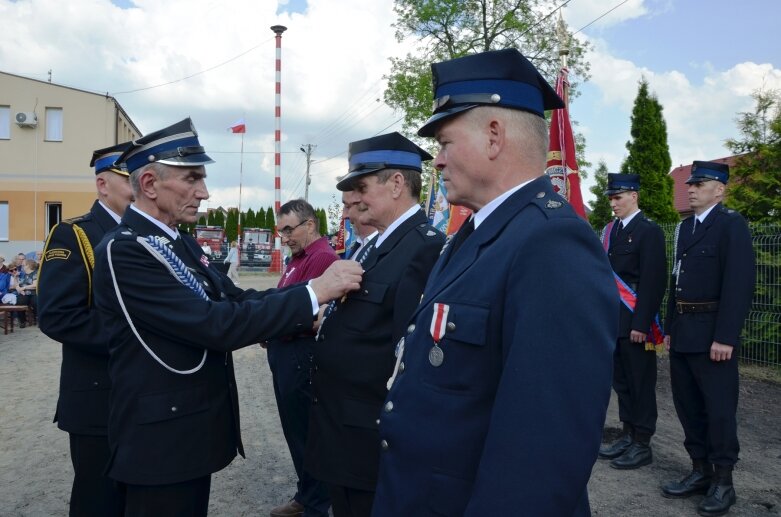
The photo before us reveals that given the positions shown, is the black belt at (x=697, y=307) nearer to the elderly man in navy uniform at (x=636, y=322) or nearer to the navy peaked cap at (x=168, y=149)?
the elderly man in navy uniform at (x=636, y=322)

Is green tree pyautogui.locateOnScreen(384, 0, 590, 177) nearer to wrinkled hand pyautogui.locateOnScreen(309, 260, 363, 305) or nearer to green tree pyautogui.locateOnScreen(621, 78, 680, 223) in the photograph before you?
green tree pyautogui.locateOnScreen(621, 78, 680, 223)

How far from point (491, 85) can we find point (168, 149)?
155cm

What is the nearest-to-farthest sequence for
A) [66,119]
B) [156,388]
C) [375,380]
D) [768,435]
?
[156,388] < [375,380] < [768,435] < [66,119]

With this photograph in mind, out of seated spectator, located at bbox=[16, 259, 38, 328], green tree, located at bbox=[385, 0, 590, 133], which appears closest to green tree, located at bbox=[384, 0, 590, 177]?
green tree, located at bbox=[385, 0, 590, 133]

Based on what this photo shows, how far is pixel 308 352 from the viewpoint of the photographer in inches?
169

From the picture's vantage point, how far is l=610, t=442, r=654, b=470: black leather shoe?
5117 millimetres

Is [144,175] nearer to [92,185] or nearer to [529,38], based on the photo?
[529,38]

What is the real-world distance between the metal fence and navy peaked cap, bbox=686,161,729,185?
Answer: 4.73 meters

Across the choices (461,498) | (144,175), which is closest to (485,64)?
(461,498)

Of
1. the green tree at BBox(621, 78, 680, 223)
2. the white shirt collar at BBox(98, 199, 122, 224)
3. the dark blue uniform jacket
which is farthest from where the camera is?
the green tree at BBox(621, 78, 680, 223)

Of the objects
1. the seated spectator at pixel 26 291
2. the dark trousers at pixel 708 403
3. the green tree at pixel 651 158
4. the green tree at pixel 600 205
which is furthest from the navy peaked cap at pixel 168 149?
the green tree at pixel 600 205

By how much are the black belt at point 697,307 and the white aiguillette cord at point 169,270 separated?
3.59 m

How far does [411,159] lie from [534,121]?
1421 mm

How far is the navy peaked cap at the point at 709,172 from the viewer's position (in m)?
4.70
